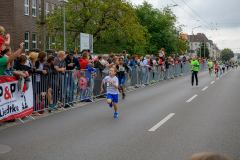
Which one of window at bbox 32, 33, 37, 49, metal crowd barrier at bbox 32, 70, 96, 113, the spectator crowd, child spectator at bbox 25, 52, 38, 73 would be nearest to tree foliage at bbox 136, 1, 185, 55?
window at bbox 32, 33, 37, 49

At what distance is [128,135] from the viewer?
7.07 meters

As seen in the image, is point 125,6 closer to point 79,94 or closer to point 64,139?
point 79,94

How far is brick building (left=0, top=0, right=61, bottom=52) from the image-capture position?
108 feet

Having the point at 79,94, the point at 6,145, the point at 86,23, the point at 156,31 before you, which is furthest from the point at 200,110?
the point at 156,31

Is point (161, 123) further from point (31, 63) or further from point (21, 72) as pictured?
point (31, 63)

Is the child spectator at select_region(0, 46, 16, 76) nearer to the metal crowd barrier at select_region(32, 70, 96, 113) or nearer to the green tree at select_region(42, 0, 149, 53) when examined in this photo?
the metal crowd barrier at select_region(32, 70, 96, 113)

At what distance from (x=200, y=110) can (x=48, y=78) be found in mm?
4856

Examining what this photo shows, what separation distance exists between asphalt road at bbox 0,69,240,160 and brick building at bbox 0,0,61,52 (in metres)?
24.5

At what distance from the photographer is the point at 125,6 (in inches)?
1308

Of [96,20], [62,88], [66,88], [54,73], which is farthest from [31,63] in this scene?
[96,20]

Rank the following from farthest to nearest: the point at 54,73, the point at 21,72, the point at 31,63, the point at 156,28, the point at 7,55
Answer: the point at 156,28
the point at 54,73
the point at 31,63
the point at 21,72
the point at 7,55

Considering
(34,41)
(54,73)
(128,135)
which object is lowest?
(128,135)

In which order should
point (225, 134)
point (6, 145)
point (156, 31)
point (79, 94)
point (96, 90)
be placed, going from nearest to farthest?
point (6, 145)
point (225, 134)
point (79, 94)
point (96, 90)
point (156, 31)

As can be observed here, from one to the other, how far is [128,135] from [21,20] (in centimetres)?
2989
